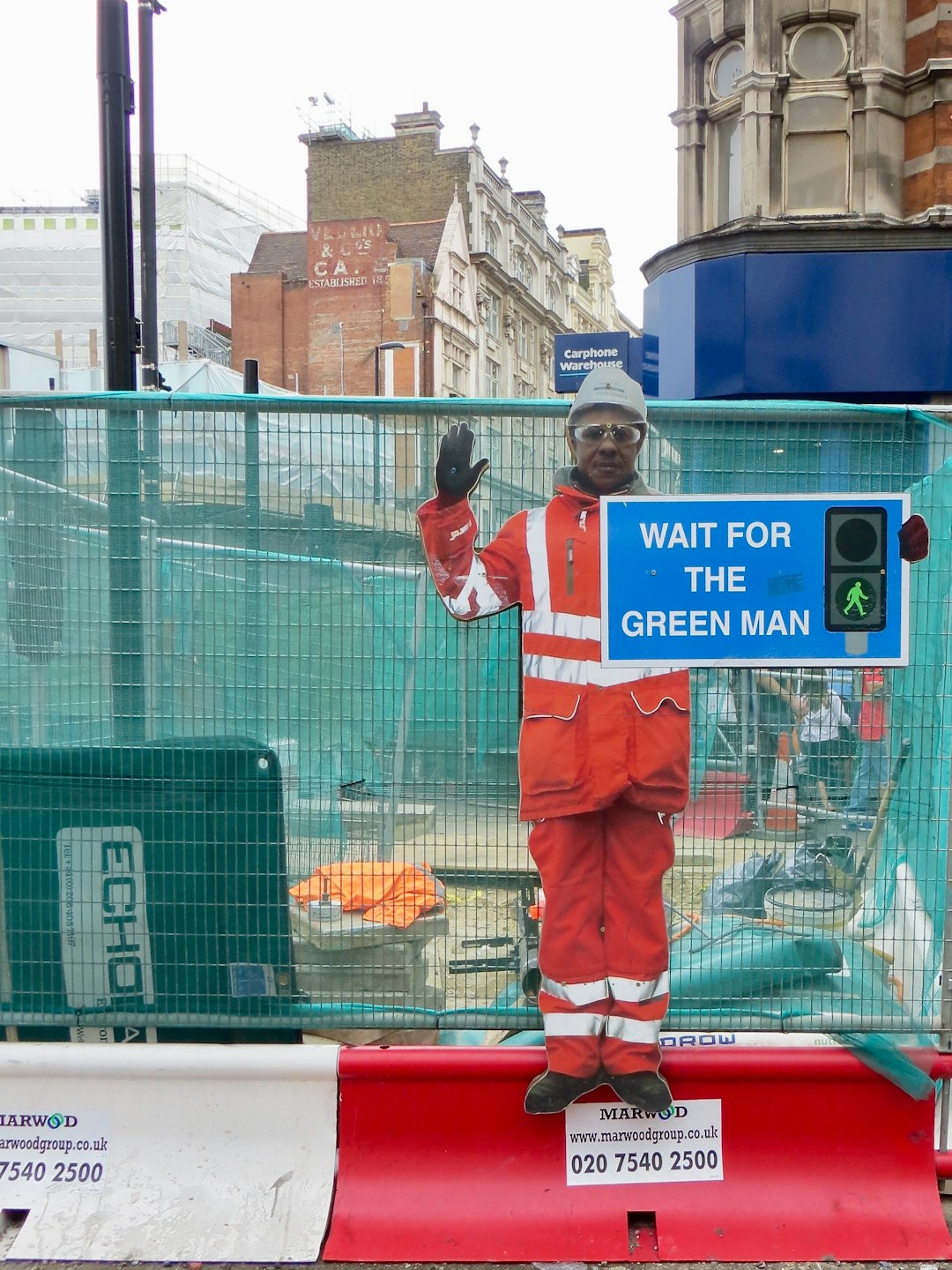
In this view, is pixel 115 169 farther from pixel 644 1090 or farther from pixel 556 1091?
pixel 644 1090

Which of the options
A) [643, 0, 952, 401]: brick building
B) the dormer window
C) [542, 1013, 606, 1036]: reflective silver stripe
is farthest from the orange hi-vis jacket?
the dormer window

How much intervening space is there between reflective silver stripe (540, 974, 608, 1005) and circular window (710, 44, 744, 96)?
528 inches

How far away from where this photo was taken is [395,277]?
166 ft

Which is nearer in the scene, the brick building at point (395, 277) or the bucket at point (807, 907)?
the bucket at point (807, 907)

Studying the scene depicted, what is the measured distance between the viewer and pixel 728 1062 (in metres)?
3.69

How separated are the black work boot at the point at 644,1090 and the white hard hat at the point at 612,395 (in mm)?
2135

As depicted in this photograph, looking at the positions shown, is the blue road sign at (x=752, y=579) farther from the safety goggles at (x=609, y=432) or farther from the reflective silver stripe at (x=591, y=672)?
the safety goggles at (x=609, y=432)

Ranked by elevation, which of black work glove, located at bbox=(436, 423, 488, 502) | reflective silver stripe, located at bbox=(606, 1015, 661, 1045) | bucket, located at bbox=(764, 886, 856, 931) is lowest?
reflective silver stripe, located at bbox=(606, 1015, 661, 1045)

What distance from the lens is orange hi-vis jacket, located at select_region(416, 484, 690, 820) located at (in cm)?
360

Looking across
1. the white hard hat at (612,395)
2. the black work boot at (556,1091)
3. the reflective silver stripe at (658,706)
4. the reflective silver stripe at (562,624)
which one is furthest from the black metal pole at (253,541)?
the black work boot at (556,1091)

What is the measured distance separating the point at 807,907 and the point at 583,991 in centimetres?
81

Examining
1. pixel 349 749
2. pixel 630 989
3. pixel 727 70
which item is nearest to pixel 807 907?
pixel 630 989

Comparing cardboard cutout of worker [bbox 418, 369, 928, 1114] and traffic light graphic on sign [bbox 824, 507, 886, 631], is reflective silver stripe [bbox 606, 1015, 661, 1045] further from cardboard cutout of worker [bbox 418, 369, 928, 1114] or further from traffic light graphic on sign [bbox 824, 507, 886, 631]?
traffic light graphic on sign [bbox 824, 507, 886, 631]

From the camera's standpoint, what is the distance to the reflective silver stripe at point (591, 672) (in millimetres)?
3594
